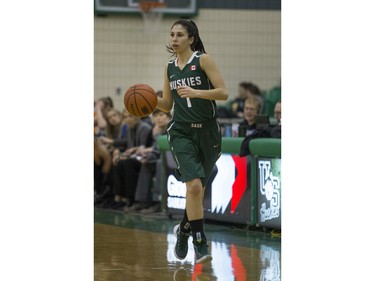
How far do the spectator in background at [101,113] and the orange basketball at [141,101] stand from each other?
27.0 ft

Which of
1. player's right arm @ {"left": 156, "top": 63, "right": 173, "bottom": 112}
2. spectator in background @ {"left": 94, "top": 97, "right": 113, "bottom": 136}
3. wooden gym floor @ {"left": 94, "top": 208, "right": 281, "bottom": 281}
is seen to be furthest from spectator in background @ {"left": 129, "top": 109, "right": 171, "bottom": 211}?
player's right arm @ {"left": 156, "top": 63, "right": 173, "bottom": 112}

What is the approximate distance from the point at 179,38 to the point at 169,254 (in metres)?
2.03

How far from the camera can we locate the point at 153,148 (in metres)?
13.6

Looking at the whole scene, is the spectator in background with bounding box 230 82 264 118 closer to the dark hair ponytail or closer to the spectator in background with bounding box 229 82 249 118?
the spectator in background with bounding box 229 82 249 118

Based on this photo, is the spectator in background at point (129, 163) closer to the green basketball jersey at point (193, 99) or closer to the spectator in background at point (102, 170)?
the spectator in background at point (102, 170)

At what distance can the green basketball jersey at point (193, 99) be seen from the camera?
25.5 ft

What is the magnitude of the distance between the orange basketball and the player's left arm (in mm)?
317

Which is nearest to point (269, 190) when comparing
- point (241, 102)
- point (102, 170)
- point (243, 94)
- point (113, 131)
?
point (102, 170)

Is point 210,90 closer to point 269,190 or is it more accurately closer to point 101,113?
point 269,190

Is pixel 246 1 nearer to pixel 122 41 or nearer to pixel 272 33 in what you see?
pixel 272 33

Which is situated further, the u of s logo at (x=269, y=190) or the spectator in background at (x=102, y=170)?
the spectator in background at (x=102, y=170)

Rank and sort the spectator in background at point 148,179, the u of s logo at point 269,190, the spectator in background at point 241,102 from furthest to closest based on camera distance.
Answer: the spectator in background at point 241,102 → the spectator in background at point 148,179 → the u of s logo at point 269,190

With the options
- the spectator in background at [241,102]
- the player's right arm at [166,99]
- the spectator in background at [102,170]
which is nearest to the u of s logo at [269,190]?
the player's right arm at [166,99]
